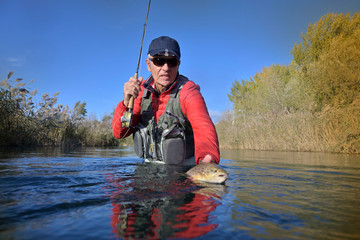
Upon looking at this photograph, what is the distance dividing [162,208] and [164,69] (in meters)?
2.48

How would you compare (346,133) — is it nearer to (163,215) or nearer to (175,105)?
(175,105)

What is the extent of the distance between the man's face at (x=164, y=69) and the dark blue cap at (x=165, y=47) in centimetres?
9

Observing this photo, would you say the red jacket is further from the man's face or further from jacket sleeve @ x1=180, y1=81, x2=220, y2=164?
the man's face

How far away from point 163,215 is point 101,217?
367mm

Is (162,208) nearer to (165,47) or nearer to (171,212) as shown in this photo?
(171,212)

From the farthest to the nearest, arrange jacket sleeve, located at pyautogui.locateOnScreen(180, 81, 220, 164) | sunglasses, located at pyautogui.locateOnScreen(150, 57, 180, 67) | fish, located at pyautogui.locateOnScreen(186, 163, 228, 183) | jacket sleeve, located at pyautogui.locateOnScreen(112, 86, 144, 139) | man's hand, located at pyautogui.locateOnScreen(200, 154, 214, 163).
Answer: jacket sleeve, located at pyautogui.locateOnScreen(112, 86, 144, 139), sunglasses, located at pyautogui.locateOnScreen(150, 57, 180, 67), jacket sleeve, located at pyautogui.locateOnScreen(180, 81, 220, 164), man's hand, located at pyautogui.locateOnScreen(200, 154, 214, 163), fish, located at pyautogui.locateOnScreen(186, 163, 228, 183)

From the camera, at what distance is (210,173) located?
8.02ft

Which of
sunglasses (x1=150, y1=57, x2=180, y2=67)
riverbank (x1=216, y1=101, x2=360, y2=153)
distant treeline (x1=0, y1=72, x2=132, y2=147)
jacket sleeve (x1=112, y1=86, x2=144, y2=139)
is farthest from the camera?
riverbank (x1=216, y1=101, x2=360, y2=153)

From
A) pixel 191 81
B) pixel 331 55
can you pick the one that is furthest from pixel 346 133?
pixel 191 81

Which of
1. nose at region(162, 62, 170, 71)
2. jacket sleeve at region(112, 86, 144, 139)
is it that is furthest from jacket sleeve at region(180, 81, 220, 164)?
jacket sleeve at region(112, 86, 144, 139)

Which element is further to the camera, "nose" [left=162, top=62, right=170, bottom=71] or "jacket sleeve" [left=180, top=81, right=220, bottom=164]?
"nose" [left=162, top=62, right=170, bottom=71]

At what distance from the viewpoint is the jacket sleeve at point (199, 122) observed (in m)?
2.77

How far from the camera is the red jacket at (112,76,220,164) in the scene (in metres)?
2.79

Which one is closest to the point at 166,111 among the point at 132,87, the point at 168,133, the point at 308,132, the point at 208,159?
the point at 168,133
